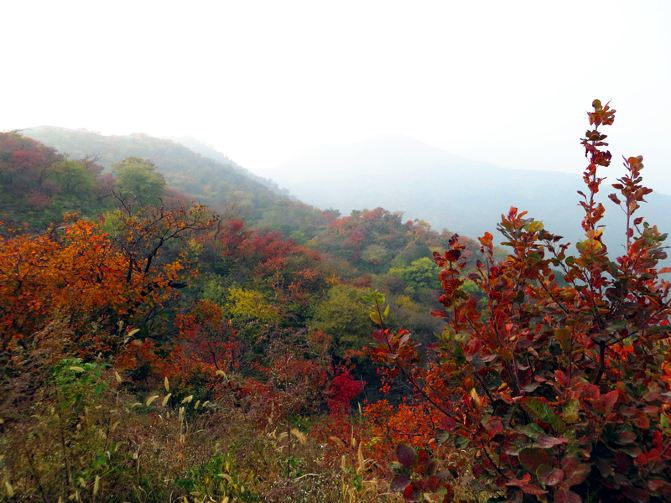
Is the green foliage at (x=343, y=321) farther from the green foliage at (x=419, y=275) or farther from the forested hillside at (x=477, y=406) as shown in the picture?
the forested hillside at (x=477, y=406)

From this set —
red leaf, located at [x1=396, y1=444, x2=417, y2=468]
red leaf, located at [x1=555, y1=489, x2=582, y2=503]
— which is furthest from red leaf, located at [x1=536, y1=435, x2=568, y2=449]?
red leaf, located at [x1=396, y1=444, x2=417, y2=468]

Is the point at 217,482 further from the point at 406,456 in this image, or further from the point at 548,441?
the point at 548,441

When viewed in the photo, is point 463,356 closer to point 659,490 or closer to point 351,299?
point 659,490

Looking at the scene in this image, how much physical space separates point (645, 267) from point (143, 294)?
13769 mm

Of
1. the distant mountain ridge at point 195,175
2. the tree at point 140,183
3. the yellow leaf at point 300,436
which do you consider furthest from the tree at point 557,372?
the distant mountain ridge at point 195,175

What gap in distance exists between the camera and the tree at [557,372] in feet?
4.73

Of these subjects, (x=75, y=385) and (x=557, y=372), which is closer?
(x=557, y=372)

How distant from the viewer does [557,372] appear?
1485mm

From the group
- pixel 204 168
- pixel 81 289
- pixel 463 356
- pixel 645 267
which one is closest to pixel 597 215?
pixel 645 267

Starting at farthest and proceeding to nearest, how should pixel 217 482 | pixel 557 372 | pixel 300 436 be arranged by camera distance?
pixel 300 436
pixel 217 482
pixel 557 372

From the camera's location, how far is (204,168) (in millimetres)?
76438

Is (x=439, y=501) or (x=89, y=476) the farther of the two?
(x=89, y=476)

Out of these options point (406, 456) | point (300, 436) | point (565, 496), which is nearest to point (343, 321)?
point (300, 436)

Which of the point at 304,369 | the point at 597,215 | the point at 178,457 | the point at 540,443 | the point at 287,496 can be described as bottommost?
the point at 304,369
